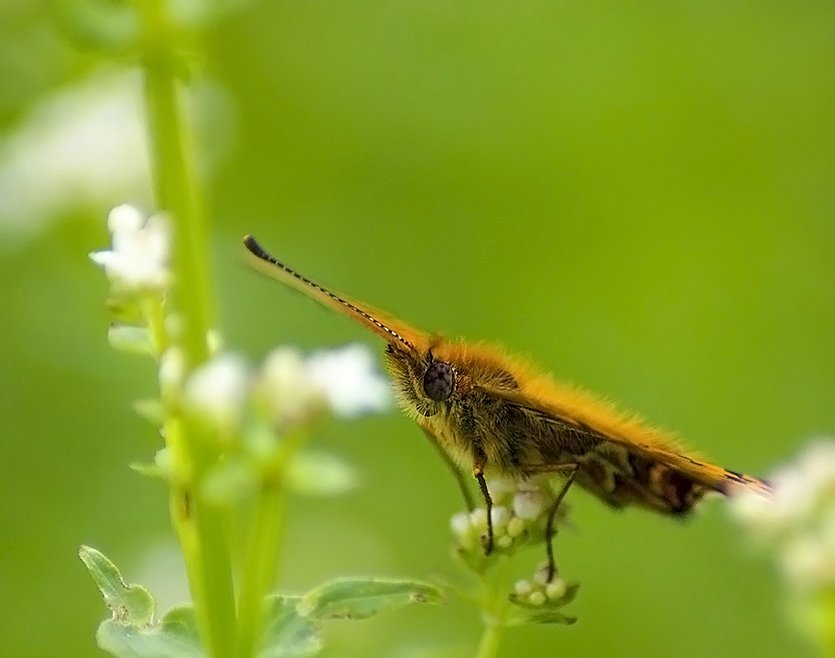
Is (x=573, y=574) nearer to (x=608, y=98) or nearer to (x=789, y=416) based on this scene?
(x=789, y=416)

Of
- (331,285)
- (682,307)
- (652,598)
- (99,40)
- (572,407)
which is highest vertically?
(682,307)

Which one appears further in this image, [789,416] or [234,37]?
[234,37]

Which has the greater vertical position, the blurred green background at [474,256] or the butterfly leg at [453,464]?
the blurred green background at [474,256]

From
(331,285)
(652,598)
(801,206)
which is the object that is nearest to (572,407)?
(652,598)

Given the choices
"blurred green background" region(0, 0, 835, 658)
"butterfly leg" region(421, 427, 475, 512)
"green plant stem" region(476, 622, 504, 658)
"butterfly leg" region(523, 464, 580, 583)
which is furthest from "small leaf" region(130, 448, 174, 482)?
"blurred green background" region(0, 0, 835, 658)

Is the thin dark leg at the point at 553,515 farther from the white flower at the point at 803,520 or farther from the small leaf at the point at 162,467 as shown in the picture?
the small leaf at the point at 162,467

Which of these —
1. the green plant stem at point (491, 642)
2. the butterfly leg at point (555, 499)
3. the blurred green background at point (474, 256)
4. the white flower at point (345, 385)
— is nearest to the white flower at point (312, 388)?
the white flower at point (345, 385)

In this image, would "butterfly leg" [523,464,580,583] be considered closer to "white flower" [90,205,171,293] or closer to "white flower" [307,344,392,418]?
"white flower" [307,344,392,418]
